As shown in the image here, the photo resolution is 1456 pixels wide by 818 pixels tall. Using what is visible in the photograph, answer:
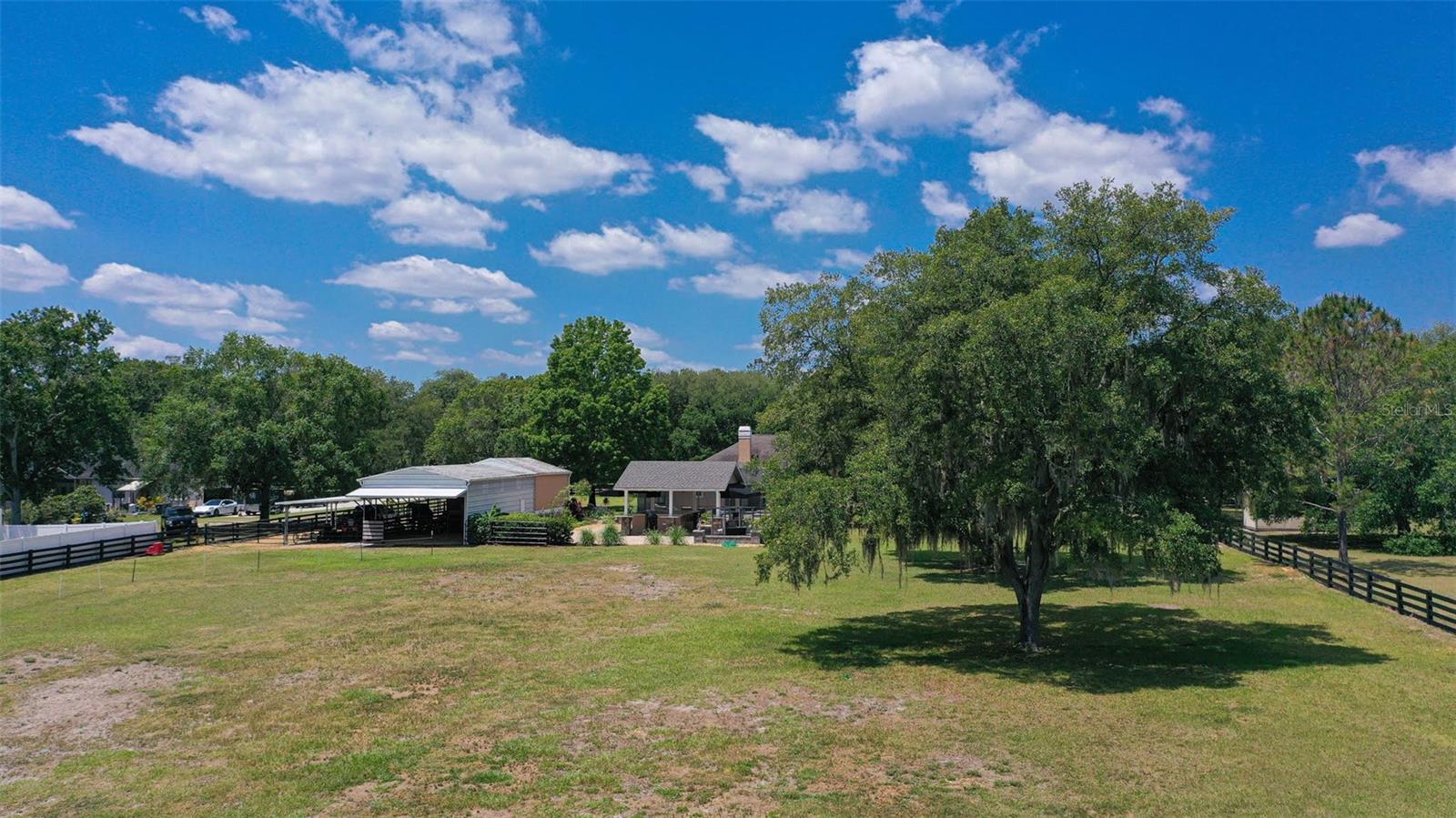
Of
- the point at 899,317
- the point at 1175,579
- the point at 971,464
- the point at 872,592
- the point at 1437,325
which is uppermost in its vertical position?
the point at 1437,325

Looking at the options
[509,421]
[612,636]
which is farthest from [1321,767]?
[509,421]

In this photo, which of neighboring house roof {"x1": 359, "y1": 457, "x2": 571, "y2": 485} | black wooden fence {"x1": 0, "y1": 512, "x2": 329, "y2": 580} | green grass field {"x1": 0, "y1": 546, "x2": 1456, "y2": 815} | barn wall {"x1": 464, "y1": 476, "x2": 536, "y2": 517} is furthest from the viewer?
barn wall {"x1": 464, "y1": 476, "x2": 536, "y2": 517}

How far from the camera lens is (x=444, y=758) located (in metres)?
10.1

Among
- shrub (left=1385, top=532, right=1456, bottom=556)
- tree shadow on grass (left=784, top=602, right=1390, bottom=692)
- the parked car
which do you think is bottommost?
tree shadow on grass (left=784, top=602, right=1390, bottom=692)

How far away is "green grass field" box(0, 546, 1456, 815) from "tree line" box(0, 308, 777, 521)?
20522 millimetres

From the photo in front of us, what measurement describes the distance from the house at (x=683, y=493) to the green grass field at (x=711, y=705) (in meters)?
18.9

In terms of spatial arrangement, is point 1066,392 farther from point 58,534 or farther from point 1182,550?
point 58,534

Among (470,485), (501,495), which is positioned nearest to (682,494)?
(501,495)

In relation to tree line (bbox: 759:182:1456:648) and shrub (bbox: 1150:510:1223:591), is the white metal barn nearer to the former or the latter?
tree line (bbox: 759:182:1456:648)

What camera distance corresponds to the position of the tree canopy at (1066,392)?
13570 millimetres

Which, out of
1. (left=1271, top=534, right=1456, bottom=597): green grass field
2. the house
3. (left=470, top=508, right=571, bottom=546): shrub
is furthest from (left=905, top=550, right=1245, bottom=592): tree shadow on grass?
(left=470, top=508, right=571, bottom=546): shrub

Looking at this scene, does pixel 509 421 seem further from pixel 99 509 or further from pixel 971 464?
pixel 971 464

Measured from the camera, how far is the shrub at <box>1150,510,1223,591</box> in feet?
44.1

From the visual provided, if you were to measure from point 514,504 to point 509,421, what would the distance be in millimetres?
22556
